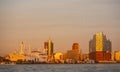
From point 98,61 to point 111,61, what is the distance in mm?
2281

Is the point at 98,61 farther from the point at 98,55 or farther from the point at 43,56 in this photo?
the point at 43,56

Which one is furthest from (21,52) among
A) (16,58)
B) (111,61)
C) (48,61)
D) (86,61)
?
(111,61)

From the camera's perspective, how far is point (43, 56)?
63.9m

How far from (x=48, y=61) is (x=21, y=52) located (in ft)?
20.7

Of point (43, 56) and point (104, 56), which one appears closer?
point (104, 56)

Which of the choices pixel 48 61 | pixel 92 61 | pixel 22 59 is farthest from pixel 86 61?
pixel 22 59

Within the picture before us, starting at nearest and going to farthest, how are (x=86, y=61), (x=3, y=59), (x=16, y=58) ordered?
(x=3, y=59) → (x=16, y=58) → (x=86, y=61)

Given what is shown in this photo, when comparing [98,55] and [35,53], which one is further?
[35,53]

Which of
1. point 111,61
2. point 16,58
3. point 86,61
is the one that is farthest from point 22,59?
point 111,61

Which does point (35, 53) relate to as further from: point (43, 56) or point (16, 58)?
point (16, 58)

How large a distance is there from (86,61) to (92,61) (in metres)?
1.10

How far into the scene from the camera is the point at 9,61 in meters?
55.7

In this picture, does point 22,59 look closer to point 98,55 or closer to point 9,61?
point 9,61

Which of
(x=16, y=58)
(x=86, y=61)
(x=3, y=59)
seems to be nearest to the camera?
(x=3, y=59)
